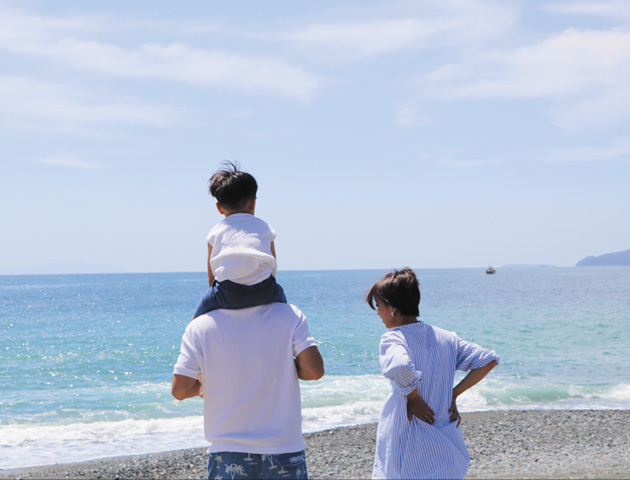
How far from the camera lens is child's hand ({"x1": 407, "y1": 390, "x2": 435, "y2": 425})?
103 inches

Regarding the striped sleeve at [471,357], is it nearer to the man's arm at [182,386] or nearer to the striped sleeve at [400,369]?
the striped sleeve at [400,369]

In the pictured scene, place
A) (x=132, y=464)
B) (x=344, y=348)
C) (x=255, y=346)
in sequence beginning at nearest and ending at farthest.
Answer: (x=255, y=346)
(x=132, y=464)
(x=344, y=348)

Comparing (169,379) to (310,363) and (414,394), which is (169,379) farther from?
(310,363)

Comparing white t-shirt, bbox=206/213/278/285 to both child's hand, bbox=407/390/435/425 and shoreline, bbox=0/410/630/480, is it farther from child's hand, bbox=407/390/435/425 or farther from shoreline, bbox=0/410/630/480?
shoreline, bbox=0/410/630/480

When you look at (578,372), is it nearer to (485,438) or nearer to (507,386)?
(507,386)

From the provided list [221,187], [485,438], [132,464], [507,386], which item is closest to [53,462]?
[132,464]

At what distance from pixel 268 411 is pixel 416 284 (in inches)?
35.7

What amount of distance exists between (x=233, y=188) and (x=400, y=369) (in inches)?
39.8

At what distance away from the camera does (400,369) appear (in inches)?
99.3

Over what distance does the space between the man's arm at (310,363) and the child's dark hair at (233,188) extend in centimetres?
60

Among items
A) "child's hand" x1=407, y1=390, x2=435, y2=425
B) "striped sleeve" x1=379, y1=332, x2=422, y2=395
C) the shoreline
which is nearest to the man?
"striped sleeve" x1=379, y1=332, x2=422, y2=395

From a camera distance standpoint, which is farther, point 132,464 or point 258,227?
point 132,464

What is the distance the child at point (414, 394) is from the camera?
102 inches

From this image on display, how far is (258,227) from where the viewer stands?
7.37ft
